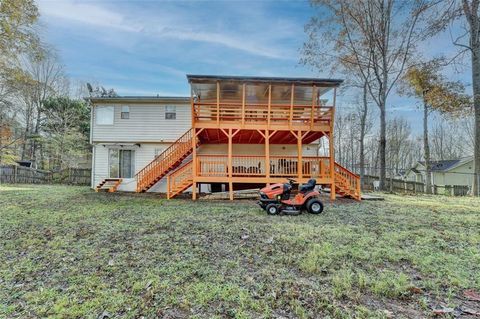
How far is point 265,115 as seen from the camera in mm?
12234

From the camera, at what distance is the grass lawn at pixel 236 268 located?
9.23 feet

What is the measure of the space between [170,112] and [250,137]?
503 cm

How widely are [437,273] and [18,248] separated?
6631mm

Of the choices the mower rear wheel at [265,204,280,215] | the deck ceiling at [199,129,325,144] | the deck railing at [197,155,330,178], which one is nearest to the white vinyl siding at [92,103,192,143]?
the deck ceiling at [199,129,325,144]

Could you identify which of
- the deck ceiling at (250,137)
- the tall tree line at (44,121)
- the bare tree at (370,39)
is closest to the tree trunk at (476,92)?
the bare tree at (370,39)

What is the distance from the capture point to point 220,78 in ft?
36.1

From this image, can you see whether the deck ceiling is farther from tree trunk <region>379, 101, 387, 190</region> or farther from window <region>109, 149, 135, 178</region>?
tree trunk <region>379, 101, 387, 190</region>

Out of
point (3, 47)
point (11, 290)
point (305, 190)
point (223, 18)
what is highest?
point (223, 18)

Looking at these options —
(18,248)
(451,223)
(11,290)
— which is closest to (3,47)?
(18,248)

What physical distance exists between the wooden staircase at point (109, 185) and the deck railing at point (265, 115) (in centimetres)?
640

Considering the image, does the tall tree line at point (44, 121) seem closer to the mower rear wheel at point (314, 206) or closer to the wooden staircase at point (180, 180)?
the wooden staircase at point (180, 180)

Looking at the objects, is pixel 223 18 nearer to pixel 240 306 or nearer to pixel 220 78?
pixel 220 78

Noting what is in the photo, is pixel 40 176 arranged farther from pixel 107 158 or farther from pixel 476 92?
pixel 476 92

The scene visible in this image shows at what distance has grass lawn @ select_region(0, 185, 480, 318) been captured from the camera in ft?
9.23
